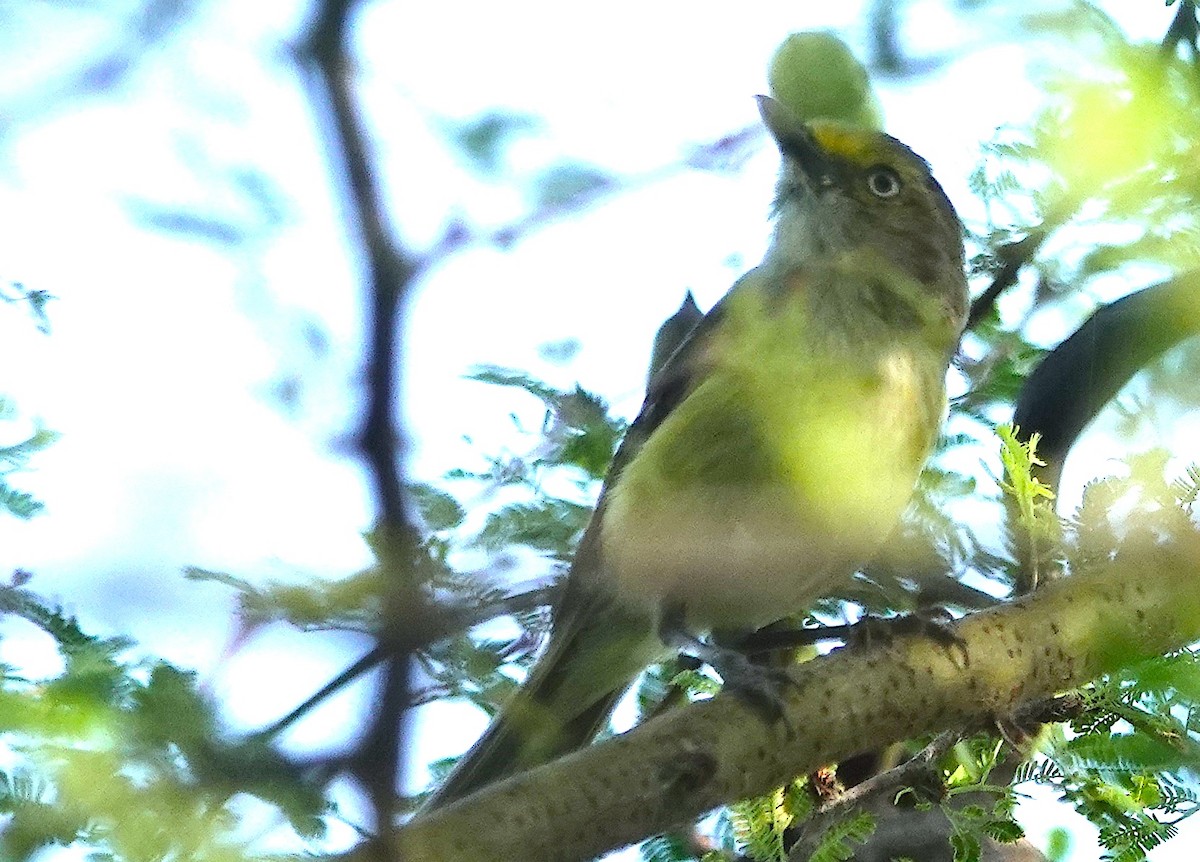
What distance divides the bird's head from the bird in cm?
1

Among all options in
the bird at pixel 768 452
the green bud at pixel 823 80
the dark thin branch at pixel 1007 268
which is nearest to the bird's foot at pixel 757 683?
the bird at pixel 768 452

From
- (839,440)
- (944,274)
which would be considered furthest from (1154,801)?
(944,274)

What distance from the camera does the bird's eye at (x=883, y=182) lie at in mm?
5378

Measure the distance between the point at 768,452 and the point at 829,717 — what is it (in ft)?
3.15

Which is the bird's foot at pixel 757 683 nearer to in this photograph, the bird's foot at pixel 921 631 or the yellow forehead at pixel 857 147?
the bird's foot at pixel 921 631

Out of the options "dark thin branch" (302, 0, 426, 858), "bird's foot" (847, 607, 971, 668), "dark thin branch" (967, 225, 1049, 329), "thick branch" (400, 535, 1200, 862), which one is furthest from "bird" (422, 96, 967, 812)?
"dark thin branch" (302, 0, 426, 858)

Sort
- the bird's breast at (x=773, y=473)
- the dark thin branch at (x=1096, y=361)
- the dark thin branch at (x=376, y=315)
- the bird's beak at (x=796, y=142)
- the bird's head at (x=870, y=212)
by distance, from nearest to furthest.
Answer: the dark thin branch at (x=376, y=315) < the dark thin branch at (x=1096, y=361) < the bird's breast at (x=773, y=473) < the bird's beak at (x=796, y=142) < the bird's head at (x=870, y=212)

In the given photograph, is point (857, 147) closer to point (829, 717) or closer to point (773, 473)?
point (773, 473)

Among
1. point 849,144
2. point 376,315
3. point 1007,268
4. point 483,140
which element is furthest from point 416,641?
point 849,144

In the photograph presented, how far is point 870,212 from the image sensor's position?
5.36 metres

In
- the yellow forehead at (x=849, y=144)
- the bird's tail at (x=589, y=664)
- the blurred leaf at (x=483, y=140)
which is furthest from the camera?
the bird's tail at (x=589, y=664)

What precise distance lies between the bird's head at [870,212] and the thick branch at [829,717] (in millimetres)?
1580

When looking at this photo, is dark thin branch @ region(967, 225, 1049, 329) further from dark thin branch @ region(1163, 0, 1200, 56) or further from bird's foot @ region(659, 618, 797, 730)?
bird's foot @ region(659, 618, 797, 730)

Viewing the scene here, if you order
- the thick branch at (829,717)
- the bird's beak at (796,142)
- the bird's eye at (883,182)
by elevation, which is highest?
the bird's eye at (883,182)
